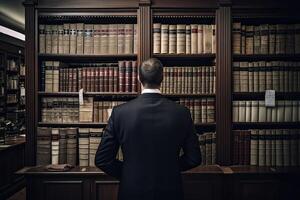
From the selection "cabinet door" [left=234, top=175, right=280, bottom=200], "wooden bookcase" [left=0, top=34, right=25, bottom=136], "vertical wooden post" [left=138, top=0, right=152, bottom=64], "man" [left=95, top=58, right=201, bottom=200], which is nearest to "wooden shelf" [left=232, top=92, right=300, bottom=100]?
"cabinet door" [left=234, top=175, right=280, bottom=200]

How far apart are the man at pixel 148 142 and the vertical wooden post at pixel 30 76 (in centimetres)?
132

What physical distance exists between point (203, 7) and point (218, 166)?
1.31 m

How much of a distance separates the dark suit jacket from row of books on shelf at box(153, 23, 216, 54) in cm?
120

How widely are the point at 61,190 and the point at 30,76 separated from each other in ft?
3.17

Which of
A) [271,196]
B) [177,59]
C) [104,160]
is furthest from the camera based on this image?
[177,59]

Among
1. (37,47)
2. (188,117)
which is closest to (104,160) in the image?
(188,117)

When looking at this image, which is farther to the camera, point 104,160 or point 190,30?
point 190,30

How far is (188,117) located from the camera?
2.06 m

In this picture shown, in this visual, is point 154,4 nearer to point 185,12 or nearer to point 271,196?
point 185,12

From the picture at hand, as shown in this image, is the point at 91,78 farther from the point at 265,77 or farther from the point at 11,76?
the point at 11,76

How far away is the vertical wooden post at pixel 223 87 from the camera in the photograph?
311 centimetres

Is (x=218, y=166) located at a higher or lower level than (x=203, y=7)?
lower

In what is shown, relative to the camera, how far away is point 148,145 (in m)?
1.97

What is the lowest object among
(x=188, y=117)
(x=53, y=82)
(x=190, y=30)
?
(x=188, y=117)
